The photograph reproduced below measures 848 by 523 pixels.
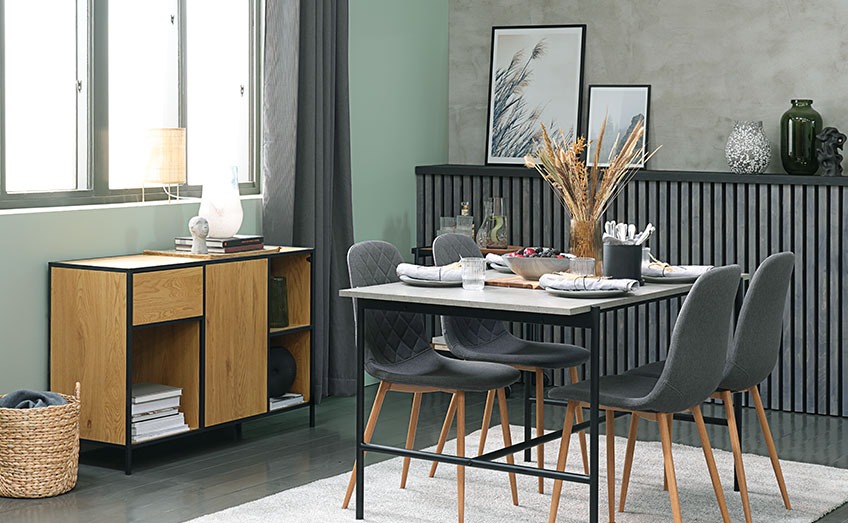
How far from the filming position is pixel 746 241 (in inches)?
242

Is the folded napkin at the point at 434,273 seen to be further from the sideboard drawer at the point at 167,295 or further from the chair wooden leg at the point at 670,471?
the sideboard drawer at the point at 167,295

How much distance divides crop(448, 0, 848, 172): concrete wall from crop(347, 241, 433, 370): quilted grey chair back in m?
2.52

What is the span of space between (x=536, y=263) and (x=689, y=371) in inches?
29.3

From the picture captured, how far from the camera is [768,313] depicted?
4.25 metres

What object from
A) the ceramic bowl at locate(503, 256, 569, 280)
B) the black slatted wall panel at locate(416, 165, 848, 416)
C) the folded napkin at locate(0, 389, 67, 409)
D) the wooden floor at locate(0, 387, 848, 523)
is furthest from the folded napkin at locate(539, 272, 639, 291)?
the black slatted wall panel at locate(416, 165, 848, 416)

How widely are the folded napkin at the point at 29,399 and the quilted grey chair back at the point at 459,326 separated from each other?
1.47m

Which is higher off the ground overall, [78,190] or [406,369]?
[78,190]

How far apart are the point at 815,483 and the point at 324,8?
10.4ft

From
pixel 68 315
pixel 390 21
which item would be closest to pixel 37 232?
pixel 68 315

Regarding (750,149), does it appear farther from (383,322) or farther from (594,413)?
(594,413)

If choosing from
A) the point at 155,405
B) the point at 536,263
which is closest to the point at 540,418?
the point at 536,263

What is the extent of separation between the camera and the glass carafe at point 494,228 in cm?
664

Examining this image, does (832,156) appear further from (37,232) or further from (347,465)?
(37,232)

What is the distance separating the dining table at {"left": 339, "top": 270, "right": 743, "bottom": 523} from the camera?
378 cm
